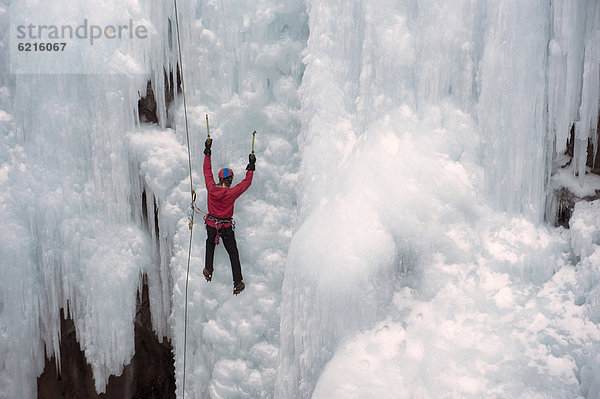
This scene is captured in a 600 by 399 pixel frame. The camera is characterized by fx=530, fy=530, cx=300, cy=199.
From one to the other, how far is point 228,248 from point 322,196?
1.11 metres

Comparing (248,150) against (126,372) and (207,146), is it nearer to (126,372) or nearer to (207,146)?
(207,146)

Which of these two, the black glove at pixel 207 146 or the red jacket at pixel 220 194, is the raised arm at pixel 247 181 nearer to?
the red jacket at pixel 220 194

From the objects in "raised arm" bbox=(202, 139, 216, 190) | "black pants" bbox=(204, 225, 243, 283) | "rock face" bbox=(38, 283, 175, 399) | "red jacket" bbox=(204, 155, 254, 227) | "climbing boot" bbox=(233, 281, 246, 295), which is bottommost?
"rock face" bbox=(38, 283, 175, 399)

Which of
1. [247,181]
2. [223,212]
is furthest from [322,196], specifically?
[223,212]

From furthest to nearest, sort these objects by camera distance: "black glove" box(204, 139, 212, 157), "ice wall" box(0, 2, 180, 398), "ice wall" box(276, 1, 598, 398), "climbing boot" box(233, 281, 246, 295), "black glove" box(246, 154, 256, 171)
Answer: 1. "ice wall" box(0, 2, 180, 398)
2. "climbing boot" box(233, 281, 246, 295)
3. "black glove" box(204, 139, 212, 157)
4. "black glove" box(246, 154, 256, 171)
5. "ice wall" box(276, 1, 598, 398)

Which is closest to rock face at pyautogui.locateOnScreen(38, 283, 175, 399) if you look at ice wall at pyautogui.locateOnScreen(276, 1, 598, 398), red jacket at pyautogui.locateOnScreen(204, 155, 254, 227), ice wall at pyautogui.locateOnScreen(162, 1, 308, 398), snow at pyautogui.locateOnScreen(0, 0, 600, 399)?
snow at pyautogui.locateOnScreen(0, 0, 600, 399)

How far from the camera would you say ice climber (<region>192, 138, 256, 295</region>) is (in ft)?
14.3

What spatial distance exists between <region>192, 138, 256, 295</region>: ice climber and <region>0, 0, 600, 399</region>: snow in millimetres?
208

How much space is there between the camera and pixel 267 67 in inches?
183

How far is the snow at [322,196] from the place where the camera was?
3.25 meters

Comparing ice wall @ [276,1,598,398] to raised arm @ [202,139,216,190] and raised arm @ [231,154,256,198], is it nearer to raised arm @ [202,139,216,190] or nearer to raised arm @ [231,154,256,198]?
raised arm @ [231,154,256,198]

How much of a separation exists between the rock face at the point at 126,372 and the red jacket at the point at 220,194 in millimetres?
1434

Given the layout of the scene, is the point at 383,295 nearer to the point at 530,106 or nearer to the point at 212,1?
the point at 530,106

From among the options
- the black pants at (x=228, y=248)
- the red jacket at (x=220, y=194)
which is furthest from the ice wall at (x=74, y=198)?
the red jacket at (x=220, y=194)
